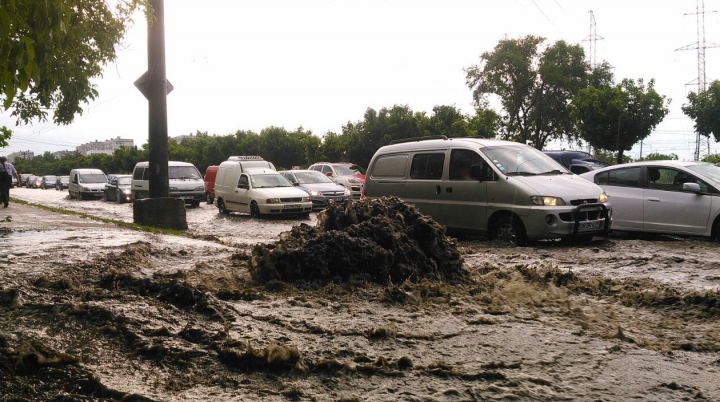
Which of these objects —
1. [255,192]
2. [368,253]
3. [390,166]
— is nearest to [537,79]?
[255,192]

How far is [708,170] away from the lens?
10594 mm

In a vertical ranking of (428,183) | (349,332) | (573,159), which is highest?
(573,159)

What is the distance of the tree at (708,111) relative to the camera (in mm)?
36406

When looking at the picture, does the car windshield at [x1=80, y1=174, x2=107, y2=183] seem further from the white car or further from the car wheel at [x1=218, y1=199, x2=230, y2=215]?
the car wheel at [x1=218, y1=199, x2=230, y2=215]

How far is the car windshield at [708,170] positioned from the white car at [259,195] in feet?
37.5

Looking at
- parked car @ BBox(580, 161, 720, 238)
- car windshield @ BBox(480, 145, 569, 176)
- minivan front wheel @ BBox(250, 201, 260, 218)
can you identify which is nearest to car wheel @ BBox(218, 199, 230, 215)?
minivan front wheel @ BBox(250, 201, 260, 218)

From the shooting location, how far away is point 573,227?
31.5ft

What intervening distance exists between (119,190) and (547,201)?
25533 millimetres

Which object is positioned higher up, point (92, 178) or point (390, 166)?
point (390, 166)

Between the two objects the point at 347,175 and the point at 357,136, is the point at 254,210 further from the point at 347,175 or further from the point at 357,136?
the point at 357,136

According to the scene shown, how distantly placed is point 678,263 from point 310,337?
5.55 metres

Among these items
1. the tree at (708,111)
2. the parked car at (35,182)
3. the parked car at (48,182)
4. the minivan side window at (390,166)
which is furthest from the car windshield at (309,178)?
the parked car at (35,182)

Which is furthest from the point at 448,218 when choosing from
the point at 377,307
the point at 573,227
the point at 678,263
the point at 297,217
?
the point at 297,217

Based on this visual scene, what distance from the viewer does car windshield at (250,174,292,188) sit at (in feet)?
66.3
